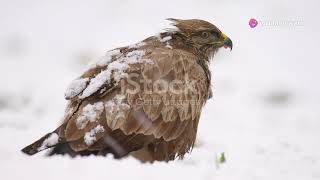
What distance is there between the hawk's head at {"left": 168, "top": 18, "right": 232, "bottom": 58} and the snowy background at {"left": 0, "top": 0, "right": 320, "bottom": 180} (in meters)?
1.01

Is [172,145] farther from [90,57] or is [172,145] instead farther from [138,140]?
[90,57]

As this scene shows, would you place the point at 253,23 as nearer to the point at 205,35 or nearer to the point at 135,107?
the point at 205,35

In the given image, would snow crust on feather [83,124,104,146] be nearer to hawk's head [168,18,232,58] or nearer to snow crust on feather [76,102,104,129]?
snow crust on feather [76,102,104,129]

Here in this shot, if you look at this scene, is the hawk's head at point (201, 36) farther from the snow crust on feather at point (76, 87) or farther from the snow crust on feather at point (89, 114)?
the snow crust on feather at point (89, 114)

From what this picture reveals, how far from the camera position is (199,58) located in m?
5.92

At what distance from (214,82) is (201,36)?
8.68ft

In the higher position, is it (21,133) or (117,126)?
(117,126)

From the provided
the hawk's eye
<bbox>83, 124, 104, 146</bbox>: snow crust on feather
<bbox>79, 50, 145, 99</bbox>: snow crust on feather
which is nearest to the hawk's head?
the hawk's eye

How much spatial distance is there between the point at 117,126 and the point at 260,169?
1430mm

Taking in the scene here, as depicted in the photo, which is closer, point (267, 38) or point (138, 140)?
point (138, 140)

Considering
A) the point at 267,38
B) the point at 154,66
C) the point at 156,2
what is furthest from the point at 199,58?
the point at 156,2

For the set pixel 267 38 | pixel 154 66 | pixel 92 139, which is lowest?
pixel 267 38

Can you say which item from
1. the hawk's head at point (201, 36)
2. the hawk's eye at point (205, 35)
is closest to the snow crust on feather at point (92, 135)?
the hawk's head at point (201, 36)

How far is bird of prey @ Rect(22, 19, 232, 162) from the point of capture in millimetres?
4727
